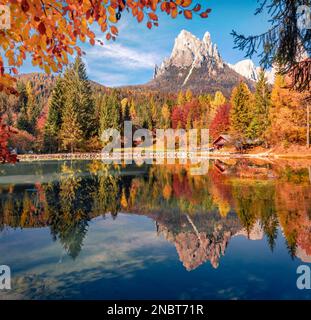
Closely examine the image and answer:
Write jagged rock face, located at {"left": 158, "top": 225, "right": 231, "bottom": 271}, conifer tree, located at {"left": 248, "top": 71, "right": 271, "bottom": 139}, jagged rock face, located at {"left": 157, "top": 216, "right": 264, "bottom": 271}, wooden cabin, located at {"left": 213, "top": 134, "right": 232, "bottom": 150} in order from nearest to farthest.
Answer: jagged rock face, located at {"left": 158, "top": 225, "right": 231, "bottom": 271} < jagged rock face, located at {"left": 157, "top": 216, "right": 264, "bottom": 271} < conifer tree, located at {"left": 248, "top": 71, "right": 271, "bottom": 139} < wooden cabin, located at {"left": 213, "top": 134, "right": 232, "bottom": 150}

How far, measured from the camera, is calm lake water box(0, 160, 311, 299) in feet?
19.1

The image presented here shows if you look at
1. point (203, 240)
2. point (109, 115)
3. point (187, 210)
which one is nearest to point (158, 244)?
point (203, 240)

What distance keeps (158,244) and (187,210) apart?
370cm

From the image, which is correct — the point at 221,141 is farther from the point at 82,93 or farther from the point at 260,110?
the point at 82,93

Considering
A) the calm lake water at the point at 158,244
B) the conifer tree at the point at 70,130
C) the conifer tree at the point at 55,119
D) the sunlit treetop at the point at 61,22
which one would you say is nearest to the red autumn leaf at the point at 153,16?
the sunlit treetop at the point at 61,22

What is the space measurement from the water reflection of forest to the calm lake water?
36 mm

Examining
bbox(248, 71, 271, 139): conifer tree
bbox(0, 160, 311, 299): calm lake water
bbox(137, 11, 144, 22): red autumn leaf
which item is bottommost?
bbox(0, 160, 311, 299): calm lake water

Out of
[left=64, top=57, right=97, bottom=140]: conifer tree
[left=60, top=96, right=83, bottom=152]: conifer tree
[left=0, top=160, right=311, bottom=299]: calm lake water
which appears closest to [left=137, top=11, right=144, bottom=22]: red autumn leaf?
[left=0, top=160, right=311, bottom=299]: calm lake water

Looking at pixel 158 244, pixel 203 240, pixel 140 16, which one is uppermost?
pixel 140 16

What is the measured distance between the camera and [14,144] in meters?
52.0

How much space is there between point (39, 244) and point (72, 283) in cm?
301

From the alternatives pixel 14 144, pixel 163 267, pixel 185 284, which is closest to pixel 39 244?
pixel 163 267

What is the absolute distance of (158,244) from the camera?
8570 mm

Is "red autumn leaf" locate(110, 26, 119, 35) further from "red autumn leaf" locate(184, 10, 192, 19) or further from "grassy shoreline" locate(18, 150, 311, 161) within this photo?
"grassy shoreline" locate(18, 150, 311, 161)
